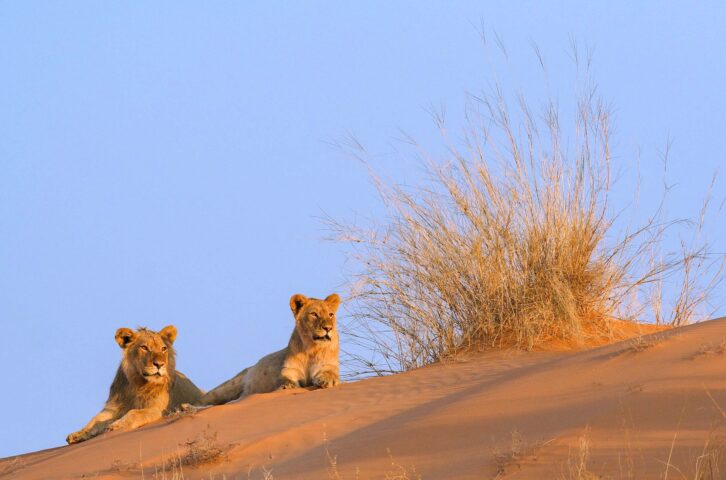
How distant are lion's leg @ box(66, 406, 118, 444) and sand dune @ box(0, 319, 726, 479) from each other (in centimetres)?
32

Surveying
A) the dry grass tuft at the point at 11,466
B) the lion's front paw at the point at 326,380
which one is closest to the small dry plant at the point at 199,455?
the dry grass tuft at the point at 11,466

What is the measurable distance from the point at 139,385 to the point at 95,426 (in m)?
0.58

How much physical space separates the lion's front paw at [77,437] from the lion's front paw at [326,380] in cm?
230

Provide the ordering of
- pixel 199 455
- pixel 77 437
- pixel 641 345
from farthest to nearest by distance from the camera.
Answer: pixel 77 437
pixel 641 345
pixel 199 455

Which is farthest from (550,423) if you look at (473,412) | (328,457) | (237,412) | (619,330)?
(619,330)

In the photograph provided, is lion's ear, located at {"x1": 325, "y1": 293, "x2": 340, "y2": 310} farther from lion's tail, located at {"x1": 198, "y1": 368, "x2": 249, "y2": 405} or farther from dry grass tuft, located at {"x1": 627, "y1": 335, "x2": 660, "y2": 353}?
dry grass tuft, located at {"x1": 627, "y1": 335, "x2": 660, "y2": 353}

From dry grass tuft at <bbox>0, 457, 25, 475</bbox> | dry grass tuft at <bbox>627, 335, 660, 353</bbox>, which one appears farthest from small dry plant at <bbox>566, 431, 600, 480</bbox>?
dry grass tuft at <bbox>0, 457, 25, 475</bbox>

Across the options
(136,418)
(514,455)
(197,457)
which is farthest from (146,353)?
(514,455)

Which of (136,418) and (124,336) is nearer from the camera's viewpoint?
(136,418)

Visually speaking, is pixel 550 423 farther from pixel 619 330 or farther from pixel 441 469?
pixel 619 330

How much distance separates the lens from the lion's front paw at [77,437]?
1138cm

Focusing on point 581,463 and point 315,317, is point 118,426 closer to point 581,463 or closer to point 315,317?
point 315,317

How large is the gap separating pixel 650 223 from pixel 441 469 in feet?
24.6

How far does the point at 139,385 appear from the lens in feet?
38.1
